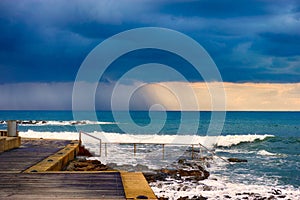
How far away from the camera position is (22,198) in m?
6.84

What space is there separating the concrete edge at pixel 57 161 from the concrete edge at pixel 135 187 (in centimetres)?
258

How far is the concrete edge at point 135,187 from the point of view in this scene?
23.1 feet

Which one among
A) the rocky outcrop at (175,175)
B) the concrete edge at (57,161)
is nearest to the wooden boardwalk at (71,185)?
the concrete edge at (57,161)

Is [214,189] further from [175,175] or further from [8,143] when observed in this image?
[8,143]

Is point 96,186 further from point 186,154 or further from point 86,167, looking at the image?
point 186,154

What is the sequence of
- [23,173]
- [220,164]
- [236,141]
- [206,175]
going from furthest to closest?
[236,141] < [220,164] < [206,175] < [23,173]

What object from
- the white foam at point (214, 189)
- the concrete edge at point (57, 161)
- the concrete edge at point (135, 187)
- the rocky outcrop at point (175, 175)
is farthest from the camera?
the rocky outcrop at point (175, 175)

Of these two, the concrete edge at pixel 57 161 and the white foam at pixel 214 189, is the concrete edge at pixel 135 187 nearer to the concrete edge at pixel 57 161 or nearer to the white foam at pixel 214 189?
the concrete edge at pixel 57 161

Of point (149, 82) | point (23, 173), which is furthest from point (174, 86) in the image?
point (23, 173)

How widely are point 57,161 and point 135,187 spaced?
17.1 feet

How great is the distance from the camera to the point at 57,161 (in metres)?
12.4

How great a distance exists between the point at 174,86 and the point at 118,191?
25.5m

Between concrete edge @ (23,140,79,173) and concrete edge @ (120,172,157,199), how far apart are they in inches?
101

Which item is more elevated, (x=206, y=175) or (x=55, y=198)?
(x=55, y=198)
